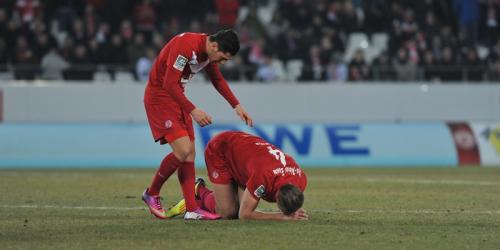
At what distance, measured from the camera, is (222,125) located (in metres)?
22.5

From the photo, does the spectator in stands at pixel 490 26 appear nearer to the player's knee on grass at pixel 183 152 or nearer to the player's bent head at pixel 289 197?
the player's knee on grass at pixel 183 152

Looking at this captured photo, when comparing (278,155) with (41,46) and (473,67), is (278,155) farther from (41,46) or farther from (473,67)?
(473,67)

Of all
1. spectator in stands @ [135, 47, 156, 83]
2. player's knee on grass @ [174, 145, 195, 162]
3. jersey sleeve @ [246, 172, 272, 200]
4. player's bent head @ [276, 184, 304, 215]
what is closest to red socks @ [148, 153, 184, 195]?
player's knee on grass @ [174, 145, 195, 162]

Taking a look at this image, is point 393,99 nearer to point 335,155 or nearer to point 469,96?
point 469,96

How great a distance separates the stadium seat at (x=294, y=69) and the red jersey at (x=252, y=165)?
1509cm

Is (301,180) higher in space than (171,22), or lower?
higher

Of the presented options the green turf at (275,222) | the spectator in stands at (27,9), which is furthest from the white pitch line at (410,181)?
the spectator in stands at (27,9)

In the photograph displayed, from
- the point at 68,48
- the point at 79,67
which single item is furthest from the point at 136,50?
the point at 68,48

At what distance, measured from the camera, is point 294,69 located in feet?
85.3

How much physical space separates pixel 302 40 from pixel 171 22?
3320 mm

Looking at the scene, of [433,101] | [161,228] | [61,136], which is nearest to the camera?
[161,228]

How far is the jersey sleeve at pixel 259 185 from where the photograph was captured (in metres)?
9.98

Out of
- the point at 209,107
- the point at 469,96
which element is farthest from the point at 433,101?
the point at 209,107

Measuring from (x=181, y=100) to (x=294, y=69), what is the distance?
15.5m
